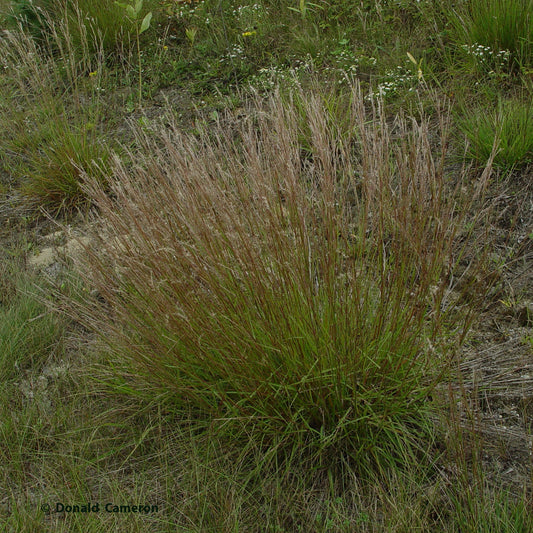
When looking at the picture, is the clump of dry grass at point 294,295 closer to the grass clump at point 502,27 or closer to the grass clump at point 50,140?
the grass clump at point 50,140

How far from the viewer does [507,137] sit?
10.7 ft

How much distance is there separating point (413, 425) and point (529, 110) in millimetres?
1999

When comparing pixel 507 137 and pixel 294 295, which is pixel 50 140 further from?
pixel 507 137

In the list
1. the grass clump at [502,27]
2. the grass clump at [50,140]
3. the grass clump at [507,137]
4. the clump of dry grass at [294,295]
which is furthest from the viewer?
the grass clump at [50,140]

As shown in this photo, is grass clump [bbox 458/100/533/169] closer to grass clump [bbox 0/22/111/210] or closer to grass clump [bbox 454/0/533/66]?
grass clump [bbox 454/0/533/66]

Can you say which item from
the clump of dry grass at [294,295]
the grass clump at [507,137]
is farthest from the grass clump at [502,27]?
the clump of dry grass at [294,295]

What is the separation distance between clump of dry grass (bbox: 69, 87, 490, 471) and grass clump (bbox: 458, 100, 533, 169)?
1.21 meters

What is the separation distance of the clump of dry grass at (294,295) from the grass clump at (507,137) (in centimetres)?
121

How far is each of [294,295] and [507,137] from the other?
1.84 metres

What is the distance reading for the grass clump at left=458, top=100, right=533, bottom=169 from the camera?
3258mm

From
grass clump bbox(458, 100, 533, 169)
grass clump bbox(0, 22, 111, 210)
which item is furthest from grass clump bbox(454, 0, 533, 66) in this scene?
grass clump bbox(0, 22, 111, 210)

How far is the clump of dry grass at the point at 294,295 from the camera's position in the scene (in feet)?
6.94

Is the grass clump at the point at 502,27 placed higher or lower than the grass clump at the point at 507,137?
higher

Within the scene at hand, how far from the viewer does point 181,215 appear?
2.12 m
